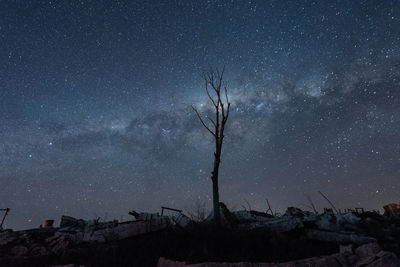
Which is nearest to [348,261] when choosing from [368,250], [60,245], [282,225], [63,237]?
[368,250]

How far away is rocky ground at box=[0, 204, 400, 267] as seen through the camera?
7625 millimetres

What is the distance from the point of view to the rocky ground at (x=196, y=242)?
7.62 m

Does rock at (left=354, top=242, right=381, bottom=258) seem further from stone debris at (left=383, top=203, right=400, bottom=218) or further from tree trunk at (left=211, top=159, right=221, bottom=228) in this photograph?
stone debris at (left=383, top=203, right=400, bottom=218)

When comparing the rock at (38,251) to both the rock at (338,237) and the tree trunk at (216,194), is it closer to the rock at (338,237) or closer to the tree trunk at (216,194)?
the tree trunk at (216,194)

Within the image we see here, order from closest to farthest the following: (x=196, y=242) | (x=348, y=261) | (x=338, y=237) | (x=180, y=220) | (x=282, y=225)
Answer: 1. (x=348, y=261)
2. (x=338, y=237)
3. (x=196, y=242)
4. (x=282, y=225)
5. (x=180, y=220)

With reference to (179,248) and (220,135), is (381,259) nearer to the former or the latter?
(179,248)

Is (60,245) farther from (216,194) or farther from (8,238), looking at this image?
(216,194)

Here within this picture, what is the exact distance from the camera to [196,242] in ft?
31.1

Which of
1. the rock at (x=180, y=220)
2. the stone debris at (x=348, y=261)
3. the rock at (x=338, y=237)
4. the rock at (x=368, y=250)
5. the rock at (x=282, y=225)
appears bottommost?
the stone debris at (x=348, y=261)

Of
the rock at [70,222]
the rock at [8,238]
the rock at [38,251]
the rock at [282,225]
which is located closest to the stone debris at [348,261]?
the rock at [282,225]

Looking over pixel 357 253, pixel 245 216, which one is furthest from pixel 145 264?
pixel 245 216

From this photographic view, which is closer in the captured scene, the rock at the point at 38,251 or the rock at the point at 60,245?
the rock at the point at 38,251

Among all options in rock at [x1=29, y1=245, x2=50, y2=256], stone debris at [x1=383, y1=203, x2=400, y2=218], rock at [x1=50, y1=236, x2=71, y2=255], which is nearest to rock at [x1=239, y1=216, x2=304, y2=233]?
rock at [x1=50, y1=236, x2=71, y2=255]

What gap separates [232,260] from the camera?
7.33 metres
